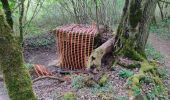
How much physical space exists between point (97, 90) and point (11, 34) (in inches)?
108

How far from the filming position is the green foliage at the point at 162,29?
1633 cm

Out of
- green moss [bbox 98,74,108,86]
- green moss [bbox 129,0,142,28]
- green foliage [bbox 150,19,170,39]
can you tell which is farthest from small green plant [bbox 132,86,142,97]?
green foliage [bbox 150,19,170,39]

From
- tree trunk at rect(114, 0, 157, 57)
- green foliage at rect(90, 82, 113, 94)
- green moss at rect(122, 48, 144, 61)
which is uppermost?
tree trunk at rect(114, 0, 157, 57)

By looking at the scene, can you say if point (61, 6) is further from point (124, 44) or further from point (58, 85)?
point (58, 85)

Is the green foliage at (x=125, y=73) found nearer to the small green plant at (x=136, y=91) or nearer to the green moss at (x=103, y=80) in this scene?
the green moss at (x=103, y=80)

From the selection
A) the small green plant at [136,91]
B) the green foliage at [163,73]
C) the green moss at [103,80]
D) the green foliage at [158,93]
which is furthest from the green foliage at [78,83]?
the green foliage at [163,73]

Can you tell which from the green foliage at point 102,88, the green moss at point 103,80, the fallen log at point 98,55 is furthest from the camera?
the fallen log at point 98,55

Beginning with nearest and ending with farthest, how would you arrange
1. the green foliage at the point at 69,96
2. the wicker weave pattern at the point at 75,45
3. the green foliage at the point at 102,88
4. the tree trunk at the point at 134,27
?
the green foliage at the point at 69,96 < the green foliage at the point at 102,88 < the tree trunk at the point at 134,27 < the wicker weave pattern at the point at 75,45

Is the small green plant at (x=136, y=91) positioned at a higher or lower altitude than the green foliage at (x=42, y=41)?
higher

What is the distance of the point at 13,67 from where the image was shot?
374cm

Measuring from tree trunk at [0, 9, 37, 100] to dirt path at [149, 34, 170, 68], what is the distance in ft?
26.1

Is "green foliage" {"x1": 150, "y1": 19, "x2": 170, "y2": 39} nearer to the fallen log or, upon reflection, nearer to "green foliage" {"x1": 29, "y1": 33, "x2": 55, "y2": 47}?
"green foliage" {"x1": 29, "y1": 33, "x2": 55, "y2": 47}

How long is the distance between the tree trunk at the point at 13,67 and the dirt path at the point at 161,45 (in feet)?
26.1

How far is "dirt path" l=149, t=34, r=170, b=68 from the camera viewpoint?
12.2 m
